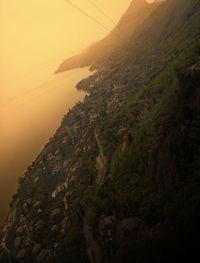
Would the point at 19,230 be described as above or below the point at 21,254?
above

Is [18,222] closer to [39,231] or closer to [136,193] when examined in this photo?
[39,231]

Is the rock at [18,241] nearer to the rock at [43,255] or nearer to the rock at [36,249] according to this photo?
the rock at [36,249]

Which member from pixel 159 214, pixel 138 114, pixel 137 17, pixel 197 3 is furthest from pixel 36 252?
pixel 137 17

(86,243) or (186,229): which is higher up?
(86,243)

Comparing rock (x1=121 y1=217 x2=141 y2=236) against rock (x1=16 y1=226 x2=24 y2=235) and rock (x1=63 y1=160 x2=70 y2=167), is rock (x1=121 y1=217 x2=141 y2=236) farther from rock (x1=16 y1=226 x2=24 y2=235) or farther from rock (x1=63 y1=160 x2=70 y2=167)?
rock (x1=63 y1=160 x2=70 y2=167)

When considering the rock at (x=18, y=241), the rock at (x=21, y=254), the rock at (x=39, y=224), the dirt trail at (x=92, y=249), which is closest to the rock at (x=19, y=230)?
the rock at (x=18, y=241)

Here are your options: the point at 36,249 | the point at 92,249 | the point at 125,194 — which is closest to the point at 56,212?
the point at 36,249

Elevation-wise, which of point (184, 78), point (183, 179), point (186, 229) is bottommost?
point (186, 229)

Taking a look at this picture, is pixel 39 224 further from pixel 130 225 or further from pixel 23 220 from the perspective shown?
pixel 130 225

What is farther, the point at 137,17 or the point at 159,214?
the point at 137,17
